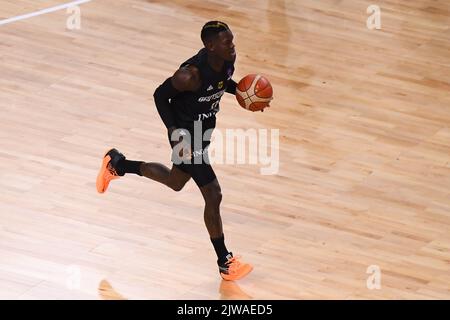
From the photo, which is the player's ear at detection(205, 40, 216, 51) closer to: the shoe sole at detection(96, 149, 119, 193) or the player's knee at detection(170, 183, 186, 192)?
the player's knee at detection(170, 183, 186, 192)

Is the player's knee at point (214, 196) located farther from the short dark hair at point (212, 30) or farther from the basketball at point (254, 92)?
the short dark hair at point (212, 30)

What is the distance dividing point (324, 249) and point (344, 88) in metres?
2.97

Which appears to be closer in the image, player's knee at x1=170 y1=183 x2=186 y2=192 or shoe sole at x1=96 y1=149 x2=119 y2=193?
player's knee at x1=170 y1=183 x2=186 y2=192

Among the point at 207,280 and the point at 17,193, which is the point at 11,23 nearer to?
the point at 17,193

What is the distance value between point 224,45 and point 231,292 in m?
1.69

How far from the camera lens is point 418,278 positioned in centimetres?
941

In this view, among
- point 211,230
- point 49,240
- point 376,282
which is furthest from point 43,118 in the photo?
point 376,282

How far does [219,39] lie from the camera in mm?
8797

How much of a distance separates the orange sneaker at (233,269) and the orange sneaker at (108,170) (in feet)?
4.14

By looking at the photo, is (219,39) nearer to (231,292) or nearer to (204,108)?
(204,108)

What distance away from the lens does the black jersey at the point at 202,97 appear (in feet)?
29.3

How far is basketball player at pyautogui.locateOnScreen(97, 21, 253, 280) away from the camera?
8.85 metres

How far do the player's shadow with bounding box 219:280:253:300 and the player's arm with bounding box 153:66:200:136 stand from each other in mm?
1144

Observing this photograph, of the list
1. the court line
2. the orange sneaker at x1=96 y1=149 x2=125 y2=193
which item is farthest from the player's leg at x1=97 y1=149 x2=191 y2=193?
the court line
